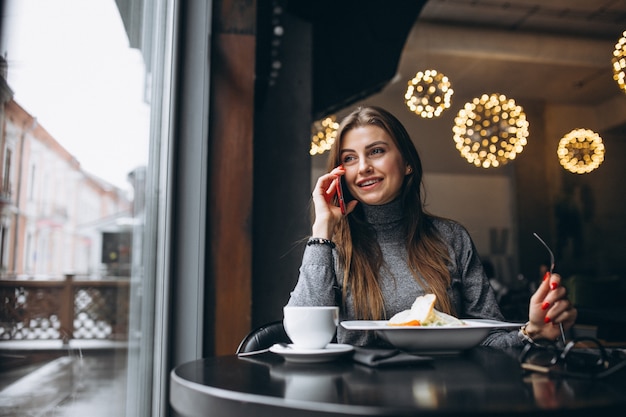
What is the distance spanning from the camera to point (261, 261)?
3.40 m

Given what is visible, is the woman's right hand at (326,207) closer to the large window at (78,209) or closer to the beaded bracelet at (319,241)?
the beaded bracelet at (319,241)

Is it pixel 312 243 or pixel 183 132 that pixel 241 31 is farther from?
pixel 312 243

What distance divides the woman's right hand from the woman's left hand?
0.62m

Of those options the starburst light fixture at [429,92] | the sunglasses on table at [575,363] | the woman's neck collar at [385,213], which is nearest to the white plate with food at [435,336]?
the sunglasses on table at [575,363]

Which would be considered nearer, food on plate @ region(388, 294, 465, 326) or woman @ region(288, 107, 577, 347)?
food on plate @ region(388, 294, 465, 326)

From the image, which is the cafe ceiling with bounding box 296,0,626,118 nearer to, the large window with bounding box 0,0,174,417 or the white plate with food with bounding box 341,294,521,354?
the large window with bounding box 0,0,174,417

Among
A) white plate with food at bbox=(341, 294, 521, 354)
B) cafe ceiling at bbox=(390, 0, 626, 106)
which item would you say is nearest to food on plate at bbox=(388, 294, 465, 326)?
white plate with food at bbox=(341, 294, 521, 354)

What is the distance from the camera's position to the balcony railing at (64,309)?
2.83 ft

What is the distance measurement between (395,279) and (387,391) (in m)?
0.98

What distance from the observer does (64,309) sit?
3.51ft

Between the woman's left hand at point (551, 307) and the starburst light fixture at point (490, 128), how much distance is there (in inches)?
169

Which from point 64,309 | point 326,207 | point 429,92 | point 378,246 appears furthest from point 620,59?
point 64,309

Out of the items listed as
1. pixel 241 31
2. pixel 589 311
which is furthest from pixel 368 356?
pixel 589 311

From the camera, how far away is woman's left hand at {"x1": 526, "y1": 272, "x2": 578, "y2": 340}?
3.70 feet
